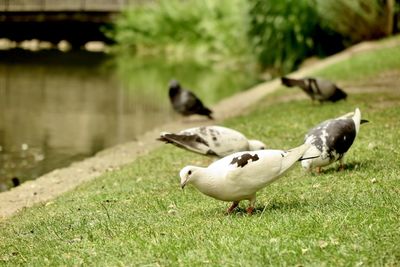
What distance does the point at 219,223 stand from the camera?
8102mm

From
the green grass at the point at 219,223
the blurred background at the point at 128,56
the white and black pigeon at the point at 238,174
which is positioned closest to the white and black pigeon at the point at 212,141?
the green grass at the point at 219,223

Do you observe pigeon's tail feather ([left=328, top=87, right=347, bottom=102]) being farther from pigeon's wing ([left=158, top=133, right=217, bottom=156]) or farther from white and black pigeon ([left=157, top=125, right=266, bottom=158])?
pigeon's wing ([left=158, top=133, right=217, bottom=156])

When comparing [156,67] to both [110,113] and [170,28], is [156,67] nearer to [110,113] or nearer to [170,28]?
[170,28]

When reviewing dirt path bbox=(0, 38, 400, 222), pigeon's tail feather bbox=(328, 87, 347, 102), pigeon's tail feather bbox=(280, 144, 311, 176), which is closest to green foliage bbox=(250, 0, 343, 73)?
dirt path bbox=(0, 38, 400, 222)

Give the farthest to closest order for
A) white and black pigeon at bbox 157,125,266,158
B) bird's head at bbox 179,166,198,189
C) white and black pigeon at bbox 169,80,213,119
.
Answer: white and black pigeon at bbox 169,80,213,119, white and black pigeon at bbox 157,125,266,158, bird's head at bbox 179,166,198,189

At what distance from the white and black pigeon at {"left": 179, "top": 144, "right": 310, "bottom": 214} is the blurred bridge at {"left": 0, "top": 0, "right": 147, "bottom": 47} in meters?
46.4

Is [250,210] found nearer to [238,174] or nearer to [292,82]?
[238,174]

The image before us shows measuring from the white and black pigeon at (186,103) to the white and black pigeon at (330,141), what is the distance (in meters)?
8.59

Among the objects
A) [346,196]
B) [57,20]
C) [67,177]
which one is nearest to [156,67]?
[57,20]

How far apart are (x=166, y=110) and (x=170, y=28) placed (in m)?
22.0

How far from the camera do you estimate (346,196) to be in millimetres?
8883

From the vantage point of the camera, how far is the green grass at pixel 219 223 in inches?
→ 273

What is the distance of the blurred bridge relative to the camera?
5434 cm

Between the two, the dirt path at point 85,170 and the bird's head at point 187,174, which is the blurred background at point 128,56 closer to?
the dirt path at point 85,170
